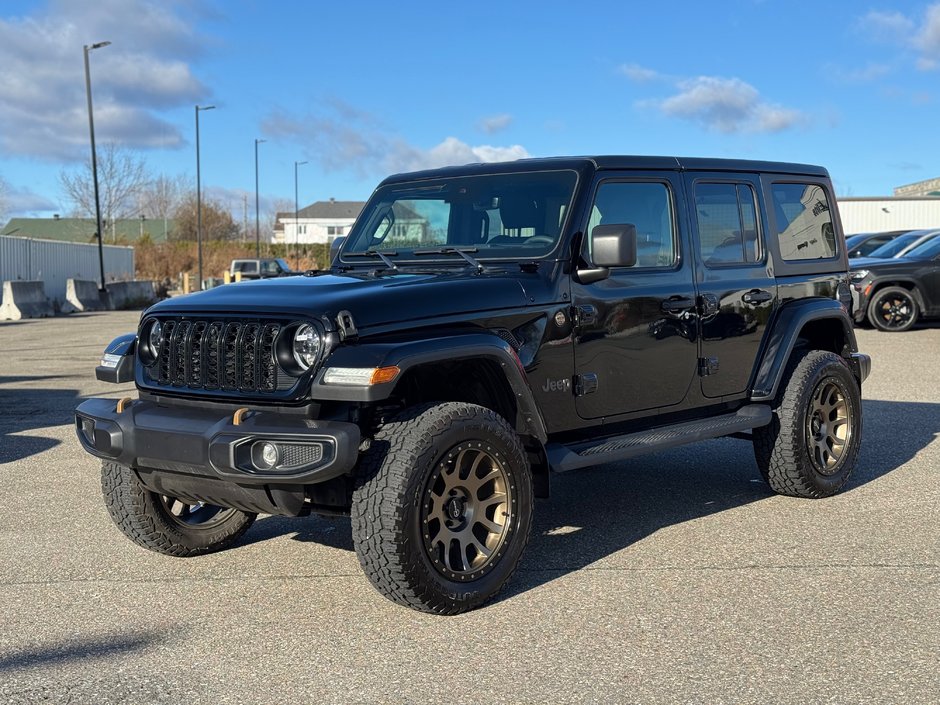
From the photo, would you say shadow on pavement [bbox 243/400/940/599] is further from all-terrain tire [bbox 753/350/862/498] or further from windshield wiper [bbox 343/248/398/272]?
windshield wiper [bbox 343/248/398/272]

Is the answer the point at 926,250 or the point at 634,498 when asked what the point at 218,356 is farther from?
the point at 926,250

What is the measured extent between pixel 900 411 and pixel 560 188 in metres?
5.78

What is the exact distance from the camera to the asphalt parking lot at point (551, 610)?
3.91 metres

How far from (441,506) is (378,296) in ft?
3.09

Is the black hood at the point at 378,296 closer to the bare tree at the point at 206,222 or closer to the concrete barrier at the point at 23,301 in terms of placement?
the concrete barrier at the point at 23,301

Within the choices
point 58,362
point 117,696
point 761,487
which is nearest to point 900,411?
point 761,487

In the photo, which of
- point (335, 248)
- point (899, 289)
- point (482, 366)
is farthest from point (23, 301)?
point (482, 366)

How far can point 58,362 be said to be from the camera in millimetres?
15289

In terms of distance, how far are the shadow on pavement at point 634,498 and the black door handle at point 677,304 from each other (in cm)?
122

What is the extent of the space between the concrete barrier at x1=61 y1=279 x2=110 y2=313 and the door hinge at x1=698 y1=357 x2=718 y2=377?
2700 cm

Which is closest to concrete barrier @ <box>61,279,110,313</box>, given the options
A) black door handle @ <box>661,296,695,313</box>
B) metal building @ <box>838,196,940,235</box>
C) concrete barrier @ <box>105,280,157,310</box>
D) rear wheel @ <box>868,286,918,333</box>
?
concrete barrier @ <box>105,280,157,310</box>

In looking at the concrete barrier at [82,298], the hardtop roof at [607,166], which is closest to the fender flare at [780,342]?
the hardtop roof at [607,166]

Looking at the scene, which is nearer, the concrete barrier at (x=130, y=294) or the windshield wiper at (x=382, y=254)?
the windshield wiper at (x=382, y=254)

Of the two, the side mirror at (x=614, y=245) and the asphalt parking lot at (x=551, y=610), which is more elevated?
the side mirror at (x=614, y=245)
